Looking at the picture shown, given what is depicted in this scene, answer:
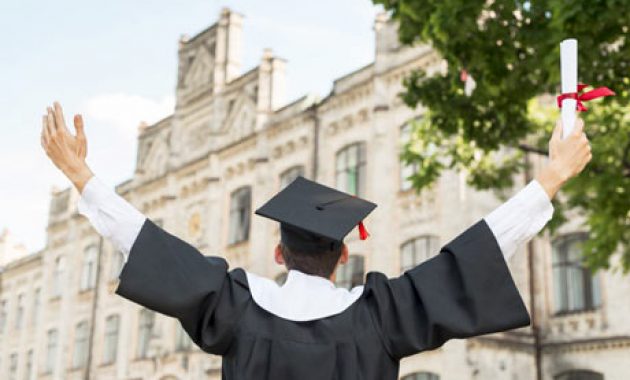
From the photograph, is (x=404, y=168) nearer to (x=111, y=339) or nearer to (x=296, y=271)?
(x=111, y=339)

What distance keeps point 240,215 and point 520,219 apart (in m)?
22.8

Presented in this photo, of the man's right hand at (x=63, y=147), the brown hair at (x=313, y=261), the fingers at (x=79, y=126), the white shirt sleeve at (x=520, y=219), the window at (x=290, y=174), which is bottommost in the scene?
the brown hair at (x=313, y=261)

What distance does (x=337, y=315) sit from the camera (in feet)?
10.6

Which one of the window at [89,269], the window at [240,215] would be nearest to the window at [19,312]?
the window at [89,269]

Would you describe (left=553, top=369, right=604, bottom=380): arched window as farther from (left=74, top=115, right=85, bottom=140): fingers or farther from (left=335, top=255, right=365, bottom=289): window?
(left=74, top=115, right=85, bottom=140): fingers

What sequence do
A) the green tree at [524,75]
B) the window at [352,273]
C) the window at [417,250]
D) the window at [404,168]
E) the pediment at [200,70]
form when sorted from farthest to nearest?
the pediment at [200,70], the window at [352,273], the window at [404,168], the window at [417,250], the green tree at [524,75]

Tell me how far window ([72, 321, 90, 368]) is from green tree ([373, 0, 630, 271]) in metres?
22.4

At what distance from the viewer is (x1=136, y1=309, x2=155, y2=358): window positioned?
92.3 feet

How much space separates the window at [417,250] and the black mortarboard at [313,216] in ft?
52.3

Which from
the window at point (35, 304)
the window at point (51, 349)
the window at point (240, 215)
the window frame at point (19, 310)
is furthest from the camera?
the window frame at point (19, 310)

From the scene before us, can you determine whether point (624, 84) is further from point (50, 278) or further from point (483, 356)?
point (50, 278)

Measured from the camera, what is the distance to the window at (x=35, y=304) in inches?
1460

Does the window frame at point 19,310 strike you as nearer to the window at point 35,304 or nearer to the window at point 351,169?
the window at point 35,304

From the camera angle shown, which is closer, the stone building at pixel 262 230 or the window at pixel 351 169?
the stone building at pixel 262 230
